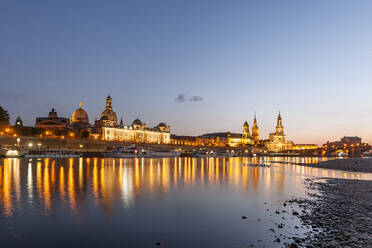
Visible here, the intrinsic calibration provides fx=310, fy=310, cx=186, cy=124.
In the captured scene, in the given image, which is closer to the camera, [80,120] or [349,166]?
[349,166]

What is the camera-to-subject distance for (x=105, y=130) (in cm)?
17450

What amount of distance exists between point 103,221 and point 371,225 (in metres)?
12.5

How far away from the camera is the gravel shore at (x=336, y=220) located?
11.8 metres

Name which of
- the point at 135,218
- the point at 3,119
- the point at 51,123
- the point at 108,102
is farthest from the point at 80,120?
the point at 135,218

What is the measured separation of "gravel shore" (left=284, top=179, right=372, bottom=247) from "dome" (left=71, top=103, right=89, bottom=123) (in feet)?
581

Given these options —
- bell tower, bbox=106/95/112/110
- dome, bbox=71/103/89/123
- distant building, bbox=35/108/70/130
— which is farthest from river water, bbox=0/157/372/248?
bell tower, bbox=106/95/112/110

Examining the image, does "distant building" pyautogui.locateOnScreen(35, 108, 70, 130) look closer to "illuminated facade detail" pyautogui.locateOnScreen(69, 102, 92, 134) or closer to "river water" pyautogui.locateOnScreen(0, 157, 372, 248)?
"illuminated facade detail" pyautogui.locateOnScreen(69, 102, 92, 134)

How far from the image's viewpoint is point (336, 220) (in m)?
15.0

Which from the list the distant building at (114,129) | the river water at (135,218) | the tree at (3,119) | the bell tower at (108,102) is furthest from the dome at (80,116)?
the river water at (135,218)

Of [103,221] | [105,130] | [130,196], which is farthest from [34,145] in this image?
[103,221]

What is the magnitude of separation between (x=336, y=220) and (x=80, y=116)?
7278 inches

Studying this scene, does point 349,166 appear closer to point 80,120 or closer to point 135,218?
point 135,218

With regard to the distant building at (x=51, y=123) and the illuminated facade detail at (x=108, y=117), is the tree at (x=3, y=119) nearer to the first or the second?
the distant building at (x=51, y=123)

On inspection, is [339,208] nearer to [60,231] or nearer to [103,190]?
[60,231]
